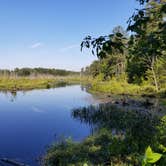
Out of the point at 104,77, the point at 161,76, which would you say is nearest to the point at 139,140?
the point at 161,76

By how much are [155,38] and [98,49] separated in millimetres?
1032

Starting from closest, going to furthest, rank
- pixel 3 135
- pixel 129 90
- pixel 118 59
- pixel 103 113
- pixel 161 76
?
1. pixel 3 135
2. pixel 103 113
3. pixel 161 76
4. pixel 129 90
5. pixel 118 59

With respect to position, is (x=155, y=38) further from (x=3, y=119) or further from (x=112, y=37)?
(x=3, y=119)

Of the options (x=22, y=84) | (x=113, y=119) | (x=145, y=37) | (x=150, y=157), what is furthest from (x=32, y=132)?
(x=22, y=84)

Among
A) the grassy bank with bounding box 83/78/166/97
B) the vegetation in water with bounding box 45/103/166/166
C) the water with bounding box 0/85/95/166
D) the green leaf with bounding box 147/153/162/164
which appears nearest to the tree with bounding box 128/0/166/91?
the vegetation in water with bounding box 45/103/166/166

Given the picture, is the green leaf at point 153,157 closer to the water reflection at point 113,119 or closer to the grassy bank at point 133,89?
the water reflection at point 113,119

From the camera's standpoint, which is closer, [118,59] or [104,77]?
[118,59]

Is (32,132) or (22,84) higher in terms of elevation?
(22,84)

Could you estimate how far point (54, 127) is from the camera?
713 inches

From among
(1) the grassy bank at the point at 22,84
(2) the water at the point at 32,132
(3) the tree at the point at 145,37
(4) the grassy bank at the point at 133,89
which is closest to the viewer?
(3) the tree at the point at 145,37

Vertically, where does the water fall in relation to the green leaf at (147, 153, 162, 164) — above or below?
below

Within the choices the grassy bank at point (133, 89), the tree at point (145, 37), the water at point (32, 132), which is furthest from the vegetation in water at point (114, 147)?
the grassy bank at point (133, 89)

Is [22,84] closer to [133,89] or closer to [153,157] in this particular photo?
[133,89]

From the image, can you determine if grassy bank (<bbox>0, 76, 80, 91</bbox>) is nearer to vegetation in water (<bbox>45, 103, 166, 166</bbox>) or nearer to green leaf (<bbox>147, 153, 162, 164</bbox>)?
vegetation in water (<bbox>45, 103, 166, 166</bbox>)
